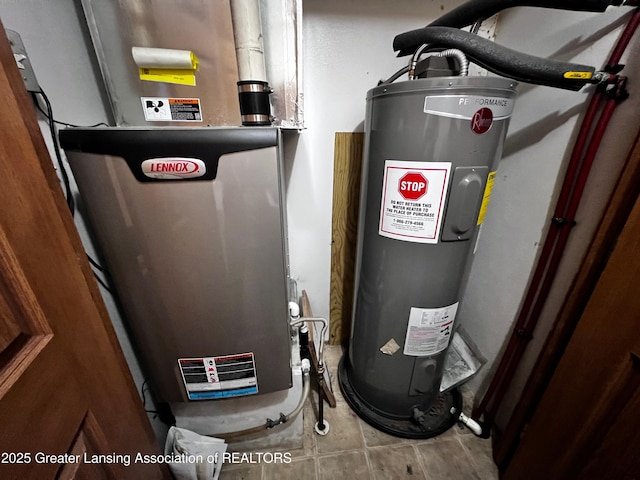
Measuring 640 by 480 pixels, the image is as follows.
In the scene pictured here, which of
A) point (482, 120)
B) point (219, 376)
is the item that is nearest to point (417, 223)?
point (482, 120)

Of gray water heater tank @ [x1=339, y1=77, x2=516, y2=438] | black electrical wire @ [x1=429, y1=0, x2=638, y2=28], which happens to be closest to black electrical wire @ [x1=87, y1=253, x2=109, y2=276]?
gray water heater tank @ [x1=339, y1=77, x2=516, y2=438]

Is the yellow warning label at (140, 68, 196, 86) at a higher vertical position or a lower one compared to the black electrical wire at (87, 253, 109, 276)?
higher

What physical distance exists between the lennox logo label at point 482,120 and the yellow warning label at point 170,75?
2.70 ft

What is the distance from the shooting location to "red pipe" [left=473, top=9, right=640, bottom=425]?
0.70 metres

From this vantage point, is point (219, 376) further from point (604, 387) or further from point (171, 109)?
point (604, 387)

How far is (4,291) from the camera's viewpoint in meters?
0.32

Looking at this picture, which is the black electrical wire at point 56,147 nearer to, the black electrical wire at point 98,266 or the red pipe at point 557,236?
the black electrical wire at point 98,266

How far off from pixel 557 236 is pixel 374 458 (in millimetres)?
1106

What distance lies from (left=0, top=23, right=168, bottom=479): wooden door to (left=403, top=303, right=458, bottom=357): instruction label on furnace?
90 cm

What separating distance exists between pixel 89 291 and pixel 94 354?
12 cm

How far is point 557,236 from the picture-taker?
840 millimetres

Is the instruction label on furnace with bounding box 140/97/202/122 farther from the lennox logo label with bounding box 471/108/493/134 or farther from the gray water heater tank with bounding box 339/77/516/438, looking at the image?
the lennox logo label with bounding box 471/108/493/134

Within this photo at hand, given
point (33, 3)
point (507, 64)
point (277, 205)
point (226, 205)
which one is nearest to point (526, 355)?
point (507, 64)

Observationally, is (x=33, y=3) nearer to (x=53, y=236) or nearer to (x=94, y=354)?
(x=53, y=236)
